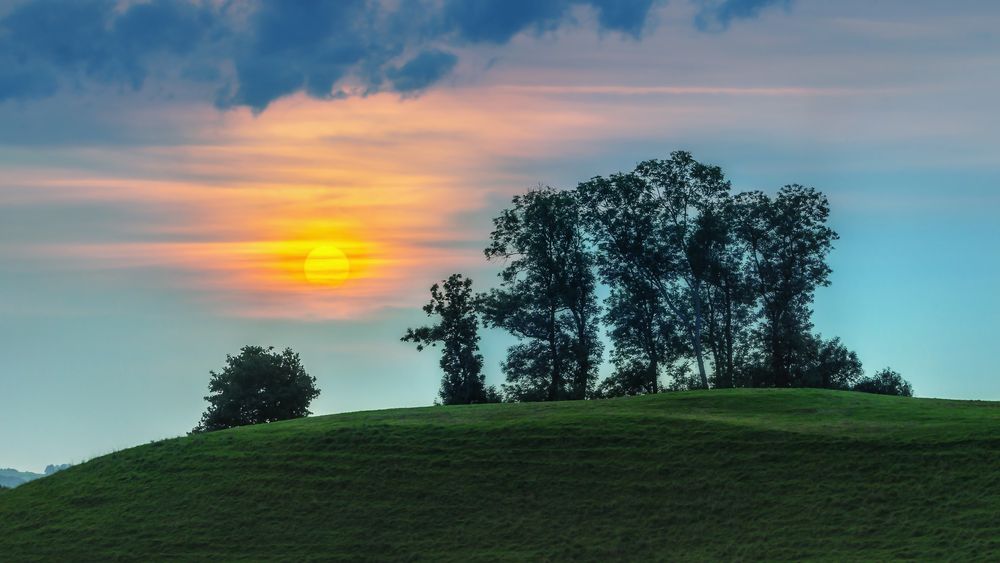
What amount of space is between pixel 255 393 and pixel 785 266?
46.9m

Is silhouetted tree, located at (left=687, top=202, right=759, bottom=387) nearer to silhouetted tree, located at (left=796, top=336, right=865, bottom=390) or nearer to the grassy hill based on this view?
silhouetted tree, located at (left=796, top=336, right=865, bottom=390)

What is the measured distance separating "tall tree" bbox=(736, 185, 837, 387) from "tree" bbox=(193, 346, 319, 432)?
4048 cm

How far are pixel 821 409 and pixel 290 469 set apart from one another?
29.9 m

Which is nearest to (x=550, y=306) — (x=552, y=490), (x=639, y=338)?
(x=639, y=338)

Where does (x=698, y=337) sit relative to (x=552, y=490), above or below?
above

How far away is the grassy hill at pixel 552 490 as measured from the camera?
1941 inches

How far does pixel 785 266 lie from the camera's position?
99.5 metres

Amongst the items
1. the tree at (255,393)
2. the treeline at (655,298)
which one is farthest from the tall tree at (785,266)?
the tree at (255,393)

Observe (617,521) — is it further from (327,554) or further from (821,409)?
(821,409)

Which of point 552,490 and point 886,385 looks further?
point 886,385

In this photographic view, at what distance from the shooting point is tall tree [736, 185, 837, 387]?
9856cm

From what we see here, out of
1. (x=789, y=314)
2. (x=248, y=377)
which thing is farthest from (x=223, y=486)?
(x=789, y=314)

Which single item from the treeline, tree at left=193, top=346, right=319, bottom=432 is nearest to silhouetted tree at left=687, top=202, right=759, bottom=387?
the treeline

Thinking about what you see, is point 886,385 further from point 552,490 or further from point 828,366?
point 552,490
